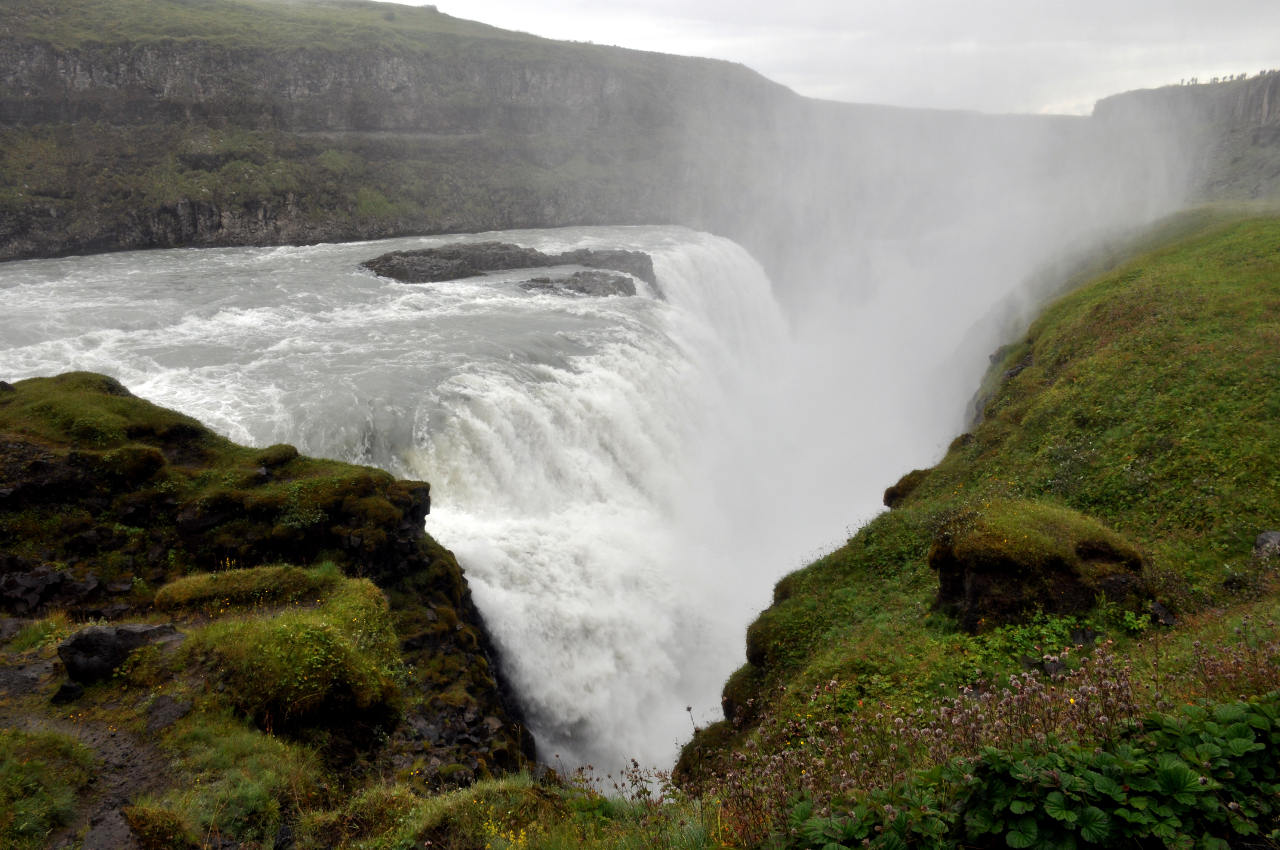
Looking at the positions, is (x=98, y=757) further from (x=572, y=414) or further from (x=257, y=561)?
(x=572, y=414)

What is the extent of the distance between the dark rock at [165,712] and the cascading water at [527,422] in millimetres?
8075

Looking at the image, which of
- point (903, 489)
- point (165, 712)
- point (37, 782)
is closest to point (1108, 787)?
point (37, 782)

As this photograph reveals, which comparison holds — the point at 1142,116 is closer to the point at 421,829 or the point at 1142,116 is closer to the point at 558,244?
the point at 558,244

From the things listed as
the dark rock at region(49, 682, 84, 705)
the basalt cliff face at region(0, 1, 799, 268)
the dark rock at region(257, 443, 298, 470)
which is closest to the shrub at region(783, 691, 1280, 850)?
the dark rock at region(49, 682, 84, 705)

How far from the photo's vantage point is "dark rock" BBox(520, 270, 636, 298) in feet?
136

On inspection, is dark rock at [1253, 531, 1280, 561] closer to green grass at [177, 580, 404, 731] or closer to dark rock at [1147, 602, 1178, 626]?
dark rock at [1147, 602, 1178, 626]

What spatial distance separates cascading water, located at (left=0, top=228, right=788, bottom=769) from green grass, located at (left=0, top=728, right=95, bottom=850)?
931 cm

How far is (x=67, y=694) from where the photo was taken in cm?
826

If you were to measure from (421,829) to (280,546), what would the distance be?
8286 mm

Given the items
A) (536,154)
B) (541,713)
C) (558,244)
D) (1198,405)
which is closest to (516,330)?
(541,713)

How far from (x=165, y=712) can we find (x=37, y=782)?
64.2 inches

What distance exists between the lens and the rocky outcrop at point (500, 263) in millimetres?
43062

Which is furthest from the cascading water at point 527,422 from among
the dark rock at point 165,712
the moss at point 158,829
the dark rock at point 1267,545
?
the dark rock at point 1267,545

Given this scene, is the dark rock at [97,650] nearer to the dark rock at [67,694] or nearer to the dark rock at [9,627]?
the dark rock at [67,694]
